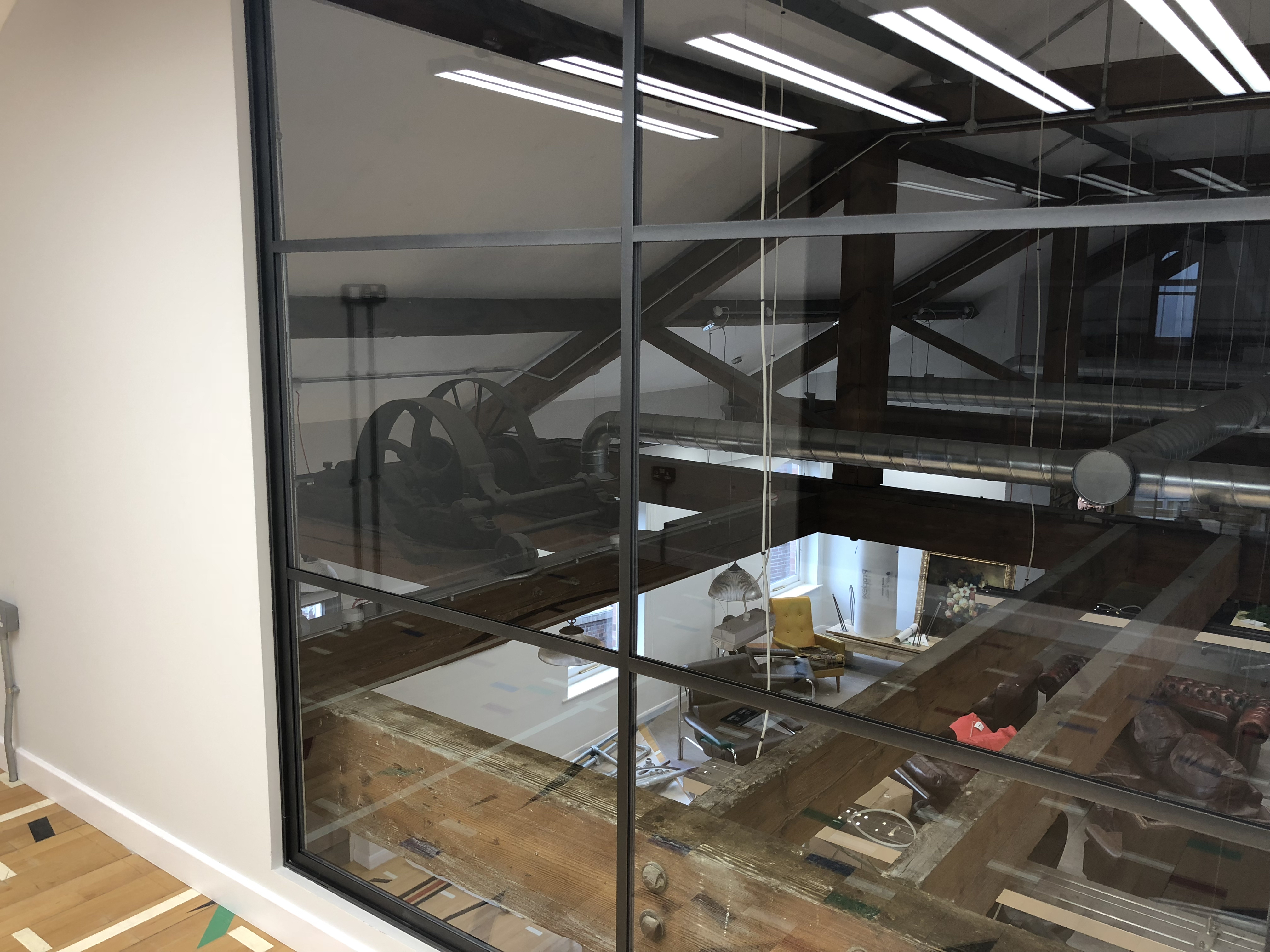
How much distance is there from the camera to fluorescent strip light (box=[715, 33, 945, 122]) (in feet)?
4.54

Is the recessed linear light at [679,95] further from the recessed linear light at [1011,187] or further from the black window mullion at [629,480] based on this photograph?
the recessed linear light at [1011,187]

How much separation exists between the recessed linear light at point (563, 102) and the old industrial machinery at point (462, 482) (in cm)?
59

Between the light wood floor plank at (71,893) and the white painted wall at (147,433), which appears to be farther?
the light wood floor plank at (71,893)

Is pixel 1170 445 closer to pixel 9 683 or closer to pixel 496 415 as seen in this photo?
pixel 496 415

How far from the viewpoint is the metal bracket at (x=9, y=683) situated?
3.44 m

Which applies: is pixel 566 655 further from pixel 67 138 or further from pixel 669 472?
pixel 67 138

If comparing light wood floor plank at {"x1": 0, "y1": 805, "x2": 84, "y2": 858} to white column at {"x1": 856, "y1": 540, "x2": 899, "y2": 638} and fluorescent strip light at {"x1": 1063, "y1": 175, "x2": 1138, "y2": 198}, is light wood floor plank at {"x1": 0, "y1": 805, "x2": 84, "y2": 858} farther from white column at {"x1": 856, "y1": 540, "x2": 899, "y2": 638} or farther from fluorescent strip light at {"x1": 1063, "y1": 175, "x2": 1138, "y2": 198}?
fluorescent strip light at {"x1": 1063, "y1": 175, "x2": 1138, "y2": 198}

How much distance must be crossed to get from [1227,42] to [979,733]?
39.4 inches

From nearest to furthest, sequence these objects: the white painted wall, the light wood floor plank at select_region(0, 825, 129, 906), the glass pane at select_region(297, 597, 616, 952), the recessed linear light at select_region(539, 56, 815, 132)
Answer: the recessed linear light at select_region(539, 56, 815, 132) → the glass pane at select_region(297, 597, 616, 952) → the white painted wall → the light wood floor plank at select_region(0, 825, 129, 906)

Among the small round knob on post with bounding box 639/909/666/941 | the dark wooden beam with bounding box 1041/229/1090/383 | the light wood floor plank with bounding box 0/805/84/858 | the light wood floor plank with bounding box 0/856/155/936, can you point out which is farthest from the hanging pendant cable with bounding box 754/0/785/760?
the light wood floor plank with bounding box 0/805/84/858

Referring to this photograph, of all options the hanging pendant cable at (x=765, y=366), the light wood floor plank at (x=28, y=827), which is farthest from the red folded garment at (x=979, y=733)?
the light wood floor plank at (x=28, y=827)

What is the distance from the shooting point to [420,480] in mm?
2236

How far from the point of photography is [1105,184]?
1257 mm

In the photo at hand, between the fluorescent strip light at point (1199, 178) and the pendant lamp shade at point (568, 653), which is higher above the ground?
the fluorescent strip light at point (1199, 178)
